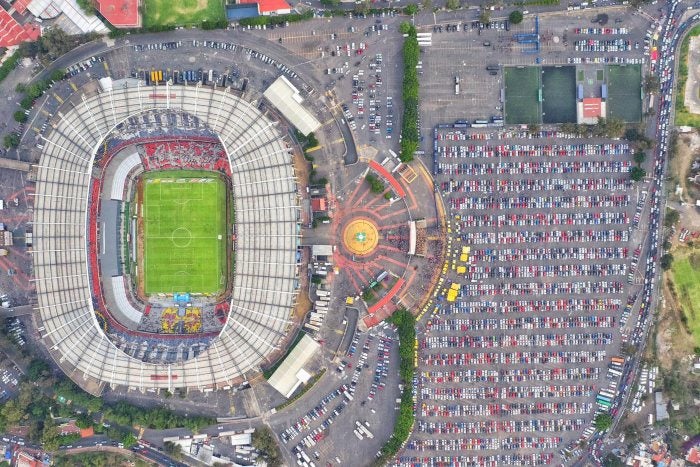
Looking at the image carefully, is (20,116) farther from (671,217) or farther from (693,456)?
(693,456)

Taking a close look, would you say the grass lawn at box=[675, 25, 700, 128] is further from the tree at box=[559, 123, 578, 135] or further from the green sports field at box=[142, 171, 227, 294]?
the green sports field at box=[142, 171, 227, 294]

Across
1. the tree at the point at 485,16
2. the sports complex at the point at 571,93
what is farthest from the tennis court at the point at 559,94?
the tree at the point at 485,16

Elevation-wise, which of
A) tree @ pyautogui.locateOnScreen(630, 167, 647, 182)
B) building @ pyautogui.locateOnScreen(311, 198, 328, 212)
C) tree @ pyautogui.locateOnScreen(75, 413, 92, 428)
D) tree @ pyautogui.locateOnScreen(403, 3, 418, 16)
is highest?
tree @ pyautogui.locateOnScreen(403, 3, 418, 16)

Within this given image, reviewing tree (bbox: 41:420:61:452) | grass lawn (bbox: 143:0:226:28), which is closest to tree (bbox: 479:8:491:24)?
Answer: grass lawn (bbox: 143:0:226:28)

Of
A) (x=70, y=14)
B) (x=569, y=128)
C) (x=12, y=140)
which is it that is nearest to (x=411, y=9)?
(x=569, y=128)

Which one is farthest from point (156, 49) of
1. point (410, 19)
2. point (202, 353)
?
point (202, 353)

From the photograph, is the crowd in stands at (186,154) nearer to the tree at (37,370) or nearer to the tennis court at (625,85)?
the tree at (37,370)
